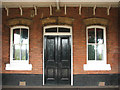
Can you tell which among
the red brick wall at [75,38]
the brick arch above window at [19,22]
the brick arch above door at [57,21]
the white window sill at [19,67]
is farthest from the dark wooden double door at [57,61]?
the brick arch above window at [19,22]

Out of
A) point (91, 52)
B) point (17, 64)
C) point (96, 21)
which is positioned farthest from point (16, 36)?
point (96, 21)

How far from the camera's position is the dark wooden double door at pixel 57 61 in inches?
223

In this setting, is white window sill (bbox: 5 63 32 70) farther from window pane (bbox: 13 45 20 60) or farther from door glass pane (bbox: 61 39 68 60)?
door glass pane (bbox: 61 39 68 60)

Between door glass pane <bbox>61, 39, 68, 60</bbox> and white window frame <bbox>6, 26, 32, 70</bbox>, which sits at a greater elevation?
door glass pane <bbox>61, 39, 68, 60</bbox>

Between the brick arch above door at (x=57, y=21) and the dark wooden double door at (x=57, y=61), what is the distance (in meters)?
0.68

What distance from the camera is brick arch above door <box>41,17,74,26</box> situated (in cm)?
564

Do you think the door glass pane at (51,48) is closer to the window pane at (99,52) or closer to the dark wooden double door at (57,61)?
the dark wooden double door at (57,61)

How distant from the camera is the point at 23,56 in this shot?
5.84 metres

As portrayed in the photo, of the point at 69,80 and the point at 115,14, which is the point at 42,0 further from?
the point at 69,80

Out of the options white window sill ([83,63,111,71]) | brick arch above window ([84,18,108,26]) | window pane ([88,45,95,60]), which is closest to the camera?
white window sill ([83,63,111,71])

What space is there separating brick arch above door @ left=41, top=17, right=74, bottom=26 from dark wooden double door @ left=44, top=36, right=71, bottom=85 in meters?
0.68

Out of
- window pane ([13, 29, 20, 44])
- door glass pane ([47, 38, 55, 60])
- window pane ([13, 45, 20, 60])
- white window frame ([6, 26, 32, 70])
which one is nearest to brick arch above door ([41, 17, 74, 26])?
door glass pane ([47, 38, 55, 60])

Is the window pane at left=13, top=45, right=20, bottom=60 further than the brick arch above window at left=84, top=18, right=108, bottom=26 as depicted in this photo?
Yes

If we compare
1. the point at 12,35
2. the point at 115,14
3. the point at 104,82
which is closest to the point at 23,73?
the point at 12,35
